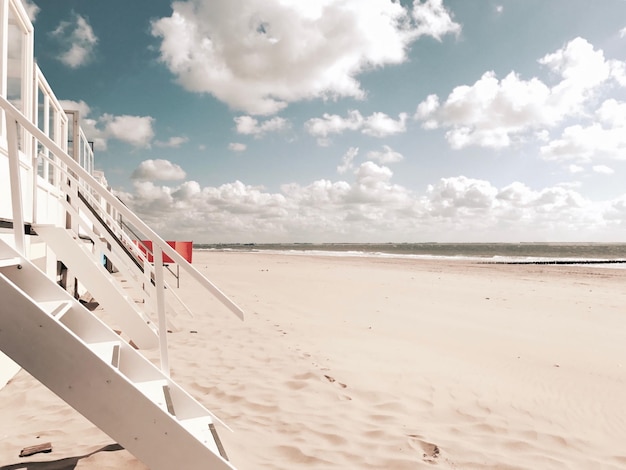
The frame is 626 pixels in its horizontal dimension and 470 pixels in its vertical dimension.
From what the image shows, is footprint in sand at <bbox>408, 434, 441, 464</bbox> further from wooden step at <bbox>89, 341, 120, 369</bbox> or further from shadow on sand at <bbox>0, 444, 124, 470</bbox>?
shadow on sand at <bbox>0, 444, 124, 470</bbox>

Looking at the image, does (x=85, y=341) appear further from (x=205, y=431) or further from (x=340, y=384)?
(x=340, y=384)

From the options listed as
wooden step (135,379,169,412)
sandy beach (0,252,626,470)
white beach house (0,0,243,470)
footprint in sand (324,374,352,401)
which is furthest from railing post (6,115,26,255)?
footprint in sand (324,374,352,401)

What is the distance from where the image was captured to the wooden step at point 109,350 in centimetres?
267

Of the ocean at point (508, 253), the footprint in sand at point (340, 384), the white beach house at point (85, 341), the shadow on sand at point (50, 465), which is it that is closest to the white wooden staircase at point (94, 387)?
the white beach house at point (85, 341)

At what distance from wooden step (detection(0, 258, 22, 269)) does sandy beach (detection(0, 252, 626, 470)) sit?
1.47 m

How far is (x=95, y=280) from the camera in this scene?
5.06 meters

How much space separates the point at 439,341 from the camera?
731 centimetres

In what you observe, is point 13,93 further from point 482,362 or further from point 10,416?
point 482,362

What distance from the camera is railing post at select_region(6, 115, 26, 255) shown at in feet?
8.67

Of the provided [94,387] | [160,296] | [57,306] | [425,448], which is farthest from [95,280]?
[425,448]

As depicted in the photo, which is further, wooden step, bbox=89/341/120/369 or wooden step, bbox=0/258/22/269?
wooden step, bbox=89/341/120/369

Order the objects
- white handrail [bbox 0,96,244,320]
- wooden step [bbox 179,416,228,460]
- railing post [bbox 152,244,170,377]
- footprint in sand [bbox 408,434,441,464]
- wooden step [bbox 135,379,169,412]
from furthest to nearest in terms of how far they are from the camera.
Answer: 1. footprint in sand [bbox 408,434,441,464]
2. railing post [bbox 152,244,170,377]
3. wooden step [bbox 135,379,169,412]
4. white handrail [bbox 0,96,244,320]
5. wooden step [bbox 179,416,228,460]

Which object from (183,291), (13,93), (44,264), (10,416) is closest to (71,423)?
(10,416)

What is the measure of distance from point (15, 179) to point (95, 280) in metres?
2.58
